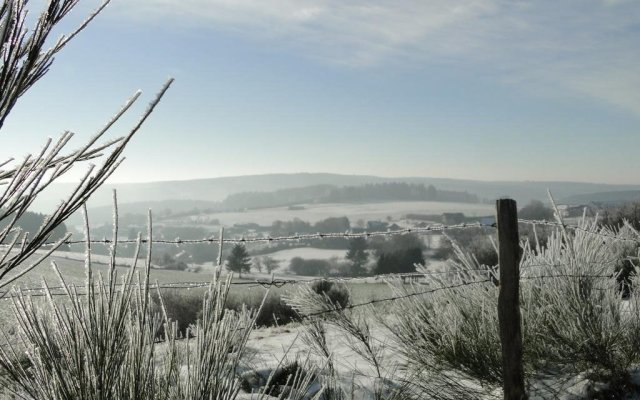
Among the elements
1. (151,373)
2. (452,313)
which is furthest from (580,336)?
(151,373)

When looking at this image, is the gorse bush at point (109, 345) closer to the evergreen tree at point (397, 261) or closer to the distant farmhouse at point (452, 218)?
the evergreen tree at point (397, 261)

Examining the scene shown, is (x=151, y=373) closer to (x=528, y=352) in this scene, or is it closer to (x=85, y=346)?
(x=85, y=346)

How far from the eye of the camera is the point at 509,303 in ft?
12.9

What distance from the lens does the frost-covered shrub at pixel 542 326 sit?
473cm

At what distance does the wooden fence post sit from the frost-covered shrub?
652mm

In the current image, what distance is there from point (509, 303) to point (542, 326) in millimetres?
1209

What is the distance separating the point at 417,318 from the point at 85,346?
3.73 meters

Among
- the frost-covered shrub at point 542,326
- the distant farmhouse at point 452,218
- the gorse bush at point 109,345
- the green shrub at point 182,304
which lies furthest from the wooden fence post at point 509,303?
the distant farmhouse at point 452,218

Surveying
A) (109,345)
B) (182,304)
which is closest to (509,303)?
(109,345)

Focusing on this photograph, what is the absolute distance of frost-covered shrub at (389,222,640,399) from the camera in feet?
15.5

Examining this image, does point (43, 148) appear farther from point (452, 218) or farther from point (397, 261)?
point (452, 218)

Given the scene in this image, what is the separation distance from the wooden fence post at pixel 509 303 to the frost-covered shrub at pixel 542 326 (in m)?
0.65

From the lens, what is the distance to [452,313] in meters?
4.78

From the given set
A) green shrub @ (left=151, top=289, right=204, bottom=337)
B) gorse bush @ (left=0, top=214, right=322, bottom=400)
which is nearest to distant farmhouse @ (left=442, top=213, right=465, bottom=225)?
green shrub @ (left=151, top=289, right=204, bottom=337)
